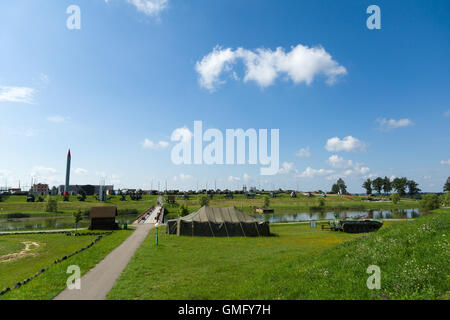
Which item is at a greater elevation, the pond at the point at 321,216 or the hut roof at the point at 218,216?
the hut roof at the point at 218,216

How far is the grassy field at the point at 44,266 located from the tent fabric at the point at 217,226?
329 inches

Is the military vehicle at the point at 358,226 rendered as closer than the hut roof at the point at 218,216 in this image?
No

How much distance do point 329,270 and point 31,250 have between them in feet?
93.5

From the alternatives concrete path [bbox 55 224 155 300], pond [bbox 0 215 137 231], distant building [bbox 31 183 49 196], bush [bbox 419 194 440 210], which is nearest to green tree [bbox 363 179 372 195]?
bush [bbox 419 194 440 210]

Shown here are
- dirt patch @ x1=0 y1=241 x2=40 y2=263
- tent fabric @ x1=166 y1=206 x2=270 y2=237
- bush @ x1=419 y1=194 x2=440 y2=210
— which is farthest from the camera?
bush @ x1=419 y1=194 x2=440 y2=210

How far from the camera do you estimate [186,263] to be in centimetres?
1750

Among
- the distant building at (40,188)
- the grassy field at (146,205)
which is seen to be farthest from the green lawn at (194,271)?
the distant building at (40,188)

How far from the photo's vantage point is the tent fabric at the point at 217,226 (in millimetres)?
31406

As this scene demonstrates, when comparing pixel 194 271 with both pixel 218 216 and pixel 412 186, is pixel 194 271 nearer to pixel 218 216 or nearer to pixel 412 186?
pixel 218 216

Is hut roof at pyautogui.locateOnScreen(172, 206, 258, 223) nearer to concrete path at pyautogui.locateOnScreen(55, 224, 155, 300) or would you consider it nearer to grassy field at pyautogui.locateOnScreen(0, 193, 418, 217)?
concrete path at pyautogui.locateOnScreen(55, 224, 155, 300)

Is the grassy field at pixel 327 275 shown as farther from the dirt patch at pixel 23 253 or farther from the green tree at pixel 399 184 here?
the green tree at pixel 399 184

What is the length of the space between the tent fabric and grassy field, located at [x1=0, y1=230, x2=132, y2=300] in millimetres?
8353

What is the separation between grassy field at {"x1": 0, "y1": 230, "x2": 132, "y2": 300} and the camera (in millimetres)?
12086

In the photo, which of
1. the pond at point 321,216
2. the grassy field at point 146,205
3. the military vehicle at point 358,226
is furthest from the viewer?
the grassy field at point 146,205
